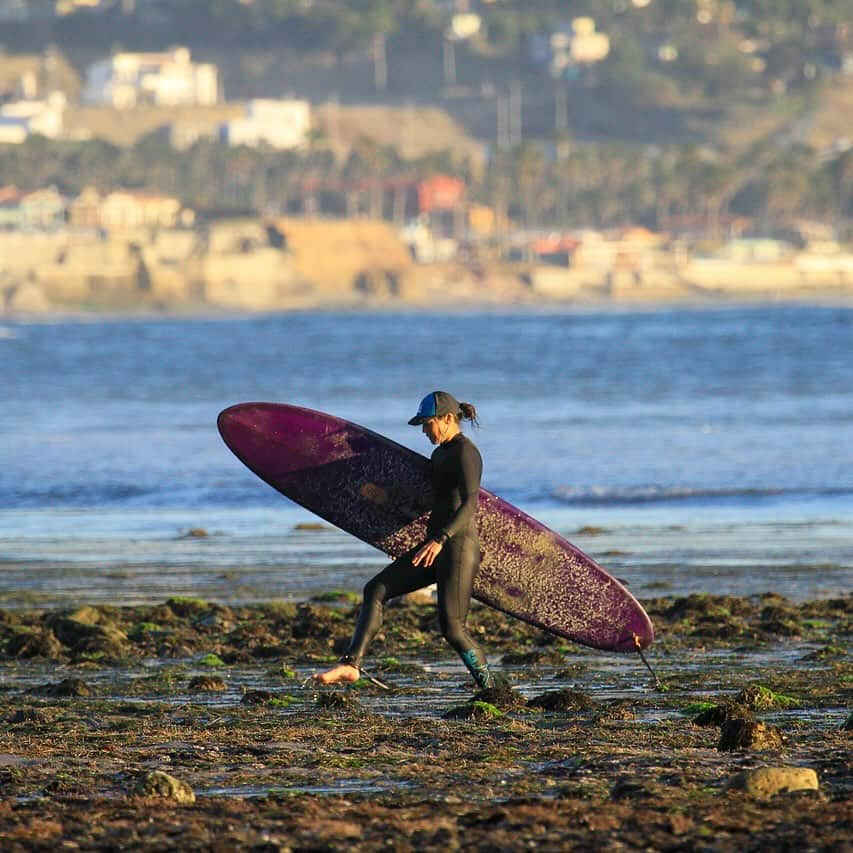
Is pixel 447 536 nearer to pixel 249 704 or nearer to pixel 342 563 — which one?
pixel 249 704

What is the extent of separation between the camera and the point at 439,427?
8648 mm

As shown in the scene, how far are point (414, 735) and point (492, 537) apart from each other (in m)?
2.12

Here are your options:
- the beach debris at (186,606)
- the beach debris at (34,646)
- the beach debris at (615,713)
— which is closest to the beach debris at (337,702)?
the beach debris at (615,713)

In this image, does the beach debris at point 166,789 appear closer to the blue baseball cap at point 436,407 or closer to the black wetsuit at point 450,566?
the black wetsuit at point 450,566

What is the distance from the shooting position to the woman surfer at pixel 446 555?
8.62 metres

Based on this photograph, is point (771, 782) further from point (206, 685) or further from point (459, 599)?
point (206, 685)

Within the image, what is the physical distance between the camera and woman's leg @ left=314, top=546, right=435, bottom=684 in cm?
871

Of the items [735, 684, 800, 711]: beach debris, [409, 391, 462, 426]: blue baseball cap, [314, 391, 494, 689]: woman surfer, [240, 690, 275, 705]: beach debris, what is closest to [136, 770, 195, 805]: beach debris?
[314, 391, 494, 689]: woman surfer

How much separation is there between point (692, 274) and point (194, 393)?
13962 centimetres

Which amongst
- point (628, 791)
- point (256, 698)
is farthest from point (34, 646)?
point (628, 791)

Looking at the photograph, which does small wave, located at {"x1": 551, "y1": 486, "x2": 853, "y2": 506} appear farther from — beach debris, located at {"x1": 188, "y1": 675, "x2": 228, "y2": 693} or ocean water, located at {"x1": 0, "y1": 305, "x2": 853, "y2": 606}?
beach debris, located at {"x1": 188, "y1": 675, "x2": 228, "y2": 693}

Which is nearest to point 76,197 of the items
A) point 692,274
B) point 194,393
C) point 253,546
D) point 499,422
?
point 692,274

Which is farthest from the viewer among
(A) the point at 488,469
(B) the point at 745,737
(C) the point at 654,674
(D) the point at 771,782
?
(A) the point at 488,469

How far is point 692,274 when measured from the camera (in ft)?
606
